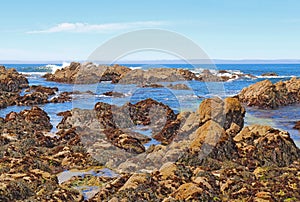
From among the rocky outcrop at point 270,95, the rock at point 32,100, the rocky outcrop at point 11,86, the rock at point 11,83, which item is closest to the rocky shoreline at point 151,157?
the rock at point 32,100

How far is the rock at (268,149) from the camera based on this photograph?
55.9 feet

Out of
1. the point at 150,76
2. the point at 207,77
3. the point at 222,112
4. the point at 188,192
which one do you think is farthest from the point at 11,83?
the point at 188,192

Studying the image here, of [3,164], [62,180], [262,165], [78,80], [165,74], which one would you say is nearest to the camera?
[62,180]

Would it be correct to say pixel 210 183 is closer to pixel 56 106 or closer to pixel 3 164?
pixel 3 164

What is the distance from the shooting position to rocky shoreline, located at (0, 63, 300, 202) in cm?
1208

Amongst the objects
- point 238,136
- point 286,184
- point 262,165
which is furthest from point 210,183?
point 238,136

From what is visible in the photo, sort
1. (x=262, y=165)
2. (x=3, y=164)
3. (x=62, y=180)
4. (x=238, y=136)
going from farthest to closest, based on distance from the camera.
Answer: (x=238, y=136)
(x=262, y=165)
(x=3, y=164)
(x=62, y=180)

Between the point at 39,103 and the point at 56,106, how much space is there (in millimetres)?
3561

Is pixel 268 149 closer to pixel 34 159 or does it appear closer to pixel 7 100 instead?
pixel 34 159

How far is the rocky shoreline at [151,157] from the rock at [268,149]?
5cm

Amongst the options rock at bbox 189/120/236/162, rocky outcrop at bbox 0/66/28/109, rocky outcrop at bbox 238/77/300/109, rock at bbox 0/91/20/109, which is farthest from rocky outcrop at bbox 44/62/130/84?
rock at bbox 189/120/236/162

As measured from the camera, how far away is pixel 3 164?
15500 mm

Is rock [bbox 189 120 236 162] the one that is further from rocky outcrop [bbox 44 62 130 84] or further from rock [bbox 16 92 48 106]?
rocky outcrop [bbox 44 62 130 84]

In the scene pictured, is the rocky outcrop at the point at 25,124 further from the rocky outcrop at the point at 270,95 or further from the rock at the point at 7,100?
the rocky outcrop at the point at 270,95
